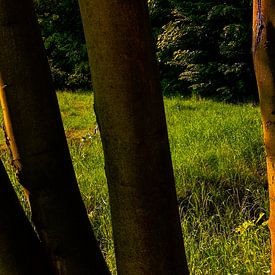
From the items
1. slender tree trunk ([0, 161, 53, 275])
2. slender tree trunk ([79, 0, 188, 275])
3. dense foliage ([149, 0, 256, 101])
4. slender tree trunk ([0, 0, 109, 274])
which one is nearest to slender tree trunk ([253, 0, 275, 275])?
slender tree trunk ([79, 0, 188, 275])

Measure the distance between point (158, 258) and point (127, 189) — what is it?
0.56ft

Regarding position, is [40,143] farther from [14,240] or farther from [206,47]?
[206,47]

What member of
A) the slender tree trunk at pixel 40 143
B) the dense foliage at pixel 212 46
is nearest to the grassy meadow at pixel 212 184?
the dense foliage at pixel 212 46

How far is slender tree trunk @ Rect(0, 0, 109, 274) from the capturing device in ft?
3.96

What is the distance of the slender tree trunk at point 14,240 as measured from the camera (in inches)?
49.3

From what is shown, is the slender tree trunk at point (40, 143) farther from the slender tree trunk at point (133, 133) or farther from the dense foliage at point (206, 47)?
the dense foliage at point (206, 47)

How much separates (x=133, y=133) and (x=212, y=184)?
11.3ft

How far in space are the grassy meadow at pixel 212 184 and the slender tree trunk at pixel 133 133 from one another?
1.43 m

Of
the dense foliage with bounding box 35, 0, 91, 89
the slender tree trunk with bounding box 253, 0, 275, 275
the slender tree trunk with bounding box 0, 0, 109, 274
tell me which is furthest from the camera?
the dense foliage with bounding box 35, 0, 91, 89

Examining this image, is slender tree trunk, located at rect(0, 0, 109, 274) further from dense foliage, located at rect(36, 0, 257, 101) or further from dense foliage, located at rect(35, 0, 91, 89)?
dense foliage, located at rect(35, 0, 91, 89)

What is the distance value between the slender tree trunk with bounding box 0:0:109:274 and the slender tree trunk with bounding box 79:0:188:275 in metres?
0.16

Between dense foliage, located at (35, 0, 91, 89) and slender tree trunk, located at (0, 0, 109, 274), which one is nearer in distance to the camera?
slender tree trunk, located at (0, 0, 109, 274)

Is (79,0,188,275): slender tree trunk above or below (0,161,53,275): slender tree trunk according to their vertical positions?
above

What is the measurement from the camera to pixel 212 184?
175 inches
